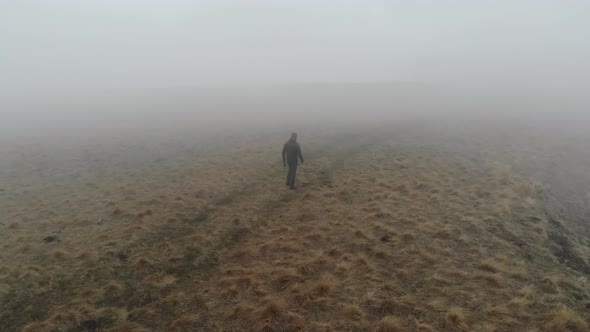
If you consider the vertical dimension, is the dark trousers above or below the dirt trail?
above

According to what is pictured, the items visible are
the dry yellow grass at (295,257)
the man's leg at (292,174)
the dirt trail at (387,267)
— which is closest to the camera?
the dirt trail at (387,267)

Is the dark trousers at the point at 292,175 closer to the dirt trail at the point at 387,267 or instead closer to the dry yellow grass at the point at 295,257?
the dry yellow grass at the point at 295,257

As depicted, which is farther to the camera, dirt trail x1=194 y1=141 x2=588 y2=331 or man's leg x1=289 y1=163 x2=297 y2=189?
A: man's leg x1=289 y1=163 x2=297 y2=189

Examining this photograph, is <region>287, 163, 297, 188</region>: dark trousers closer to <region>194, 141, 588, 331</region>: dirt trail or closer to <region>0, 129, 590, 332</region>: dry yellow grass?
<region>0, 129, 590, 332</region>: dry yellow grass

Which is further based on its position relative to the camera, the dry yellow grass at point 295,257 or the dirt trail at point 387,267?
the dry yellow grass at point 295,257

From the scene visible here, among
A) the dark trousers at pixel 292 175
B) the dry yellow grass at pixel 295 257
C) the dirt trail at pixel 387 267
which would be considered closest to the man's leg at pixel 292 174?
the dark trousers at pixel 292 175

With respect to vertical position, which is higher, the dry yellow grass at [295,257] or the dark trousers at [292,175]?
the dark trousers at [292,175]

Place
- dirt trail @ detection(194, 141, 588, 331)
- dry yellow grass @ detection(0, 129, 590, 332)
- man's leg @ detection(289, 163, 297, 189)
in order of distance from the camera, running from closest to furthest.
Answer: dirt trail @ detection(194, 141, 588, 331) → dry yellow grass @ detection(0, 129, 590, 332) → man's leg @ detection(289, 163, 297, 189)

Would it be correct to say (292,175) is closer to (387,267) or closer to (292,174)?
(292,174)

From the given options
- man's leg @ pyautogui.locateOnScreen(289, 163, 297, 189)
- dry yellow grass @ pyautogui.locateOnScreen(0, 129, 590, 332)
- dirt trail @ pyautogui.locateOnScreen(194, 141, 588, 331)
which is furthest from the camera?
man's leg @ pyautogui.locateOnScreen(289, 163, 297, 189)

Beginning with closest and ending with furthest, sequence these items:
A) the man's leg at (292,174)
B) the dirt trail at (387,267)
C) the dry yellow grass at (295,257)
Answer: the dirt trail at (387,267) → the dry yellow grass at (295,257) → the man's leg at (292,174)

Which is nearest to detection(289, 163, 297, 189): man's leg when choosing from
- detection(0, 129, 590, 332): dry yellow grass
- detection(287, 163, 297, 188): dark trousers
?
detection(287, 163, 297, 188): dark trousers

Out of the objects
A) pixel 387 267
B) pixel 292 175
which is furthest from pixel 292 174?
pixel 387 267

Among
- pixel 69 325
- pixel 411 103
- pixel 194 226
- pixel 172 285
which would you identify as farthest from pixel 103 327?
pixel 411 103
